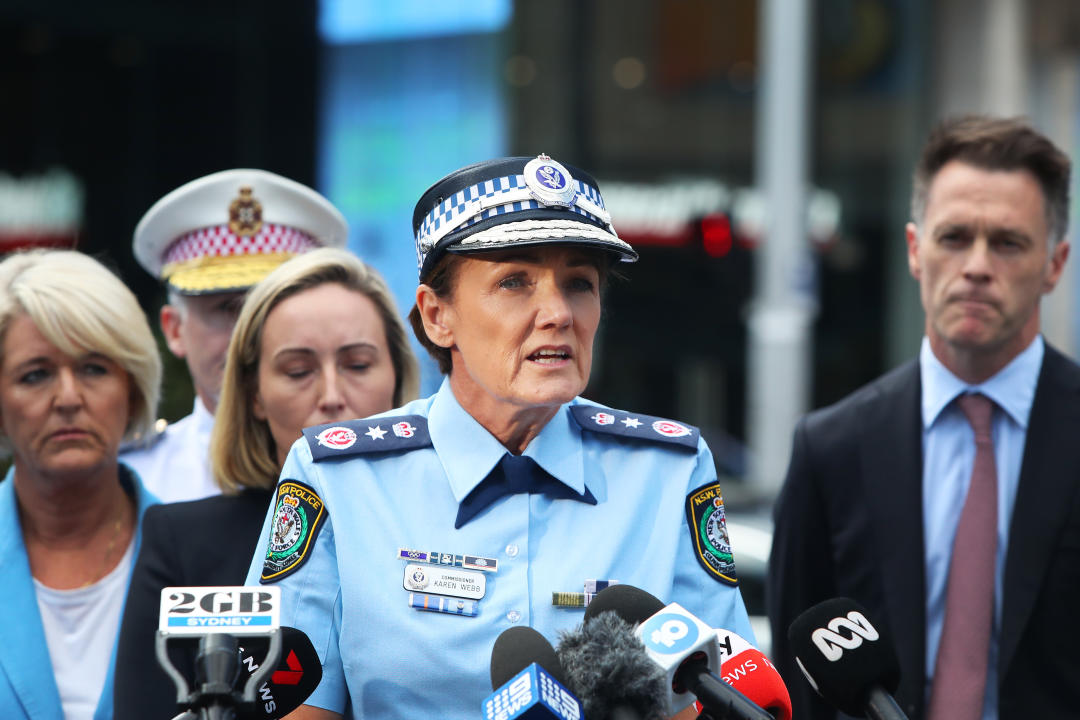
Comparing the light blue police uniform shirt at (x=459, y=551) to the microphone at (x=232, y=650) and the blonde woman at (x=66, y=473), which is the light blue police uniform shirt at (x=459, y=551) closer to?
the microphone at (x=232, y=650)

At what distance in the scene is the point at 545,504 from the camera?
8.15 ft

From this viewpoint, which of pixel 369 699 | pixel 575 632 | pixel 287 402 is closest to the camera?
pixel 575 632

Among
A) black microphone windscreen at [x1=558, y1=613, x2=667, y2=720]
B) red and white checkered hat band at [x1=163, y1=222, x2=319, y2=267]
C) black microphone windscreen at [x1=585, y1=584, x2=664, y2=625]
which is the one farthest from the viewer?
red and white checkered hat band at [x1=163, y1=222, x2=319, y2=267]

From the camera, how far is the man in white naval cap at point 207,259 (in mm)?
3719

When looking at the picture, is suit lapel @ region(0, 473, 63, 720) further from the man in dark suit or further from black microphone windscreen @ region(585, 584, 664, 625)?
the man in dark suit

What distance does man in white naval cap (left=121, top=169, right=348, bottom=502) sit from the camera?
12.2ft

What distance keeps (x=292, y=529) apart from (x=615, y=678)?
75cm

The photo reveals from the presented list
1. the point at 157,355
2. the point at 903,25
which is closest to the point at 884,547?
the point at 157,355

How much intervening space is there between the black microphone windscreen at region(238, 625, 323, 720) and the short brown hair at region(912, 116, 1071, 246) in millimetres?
2036

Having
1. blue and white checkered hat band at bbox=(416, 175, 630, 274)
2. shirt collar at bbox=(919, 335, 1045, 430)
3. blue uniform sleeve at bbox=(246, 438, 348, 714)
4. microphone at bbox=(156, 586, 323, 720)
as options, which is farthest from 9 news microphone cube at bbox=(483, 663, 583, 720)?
shirt collar at bbox=(919, 335, 1045, 430)

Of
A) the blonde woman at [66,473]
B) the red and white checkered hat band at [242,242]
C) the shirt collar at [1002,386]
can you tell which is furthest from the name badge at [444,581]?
the red and white checkered hat band at [242,242]

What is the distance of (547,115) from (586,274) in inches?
485

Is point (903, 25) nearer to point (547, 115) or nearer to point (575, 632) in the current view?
point (547, 115)

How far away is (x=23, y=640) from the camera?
3.11m
